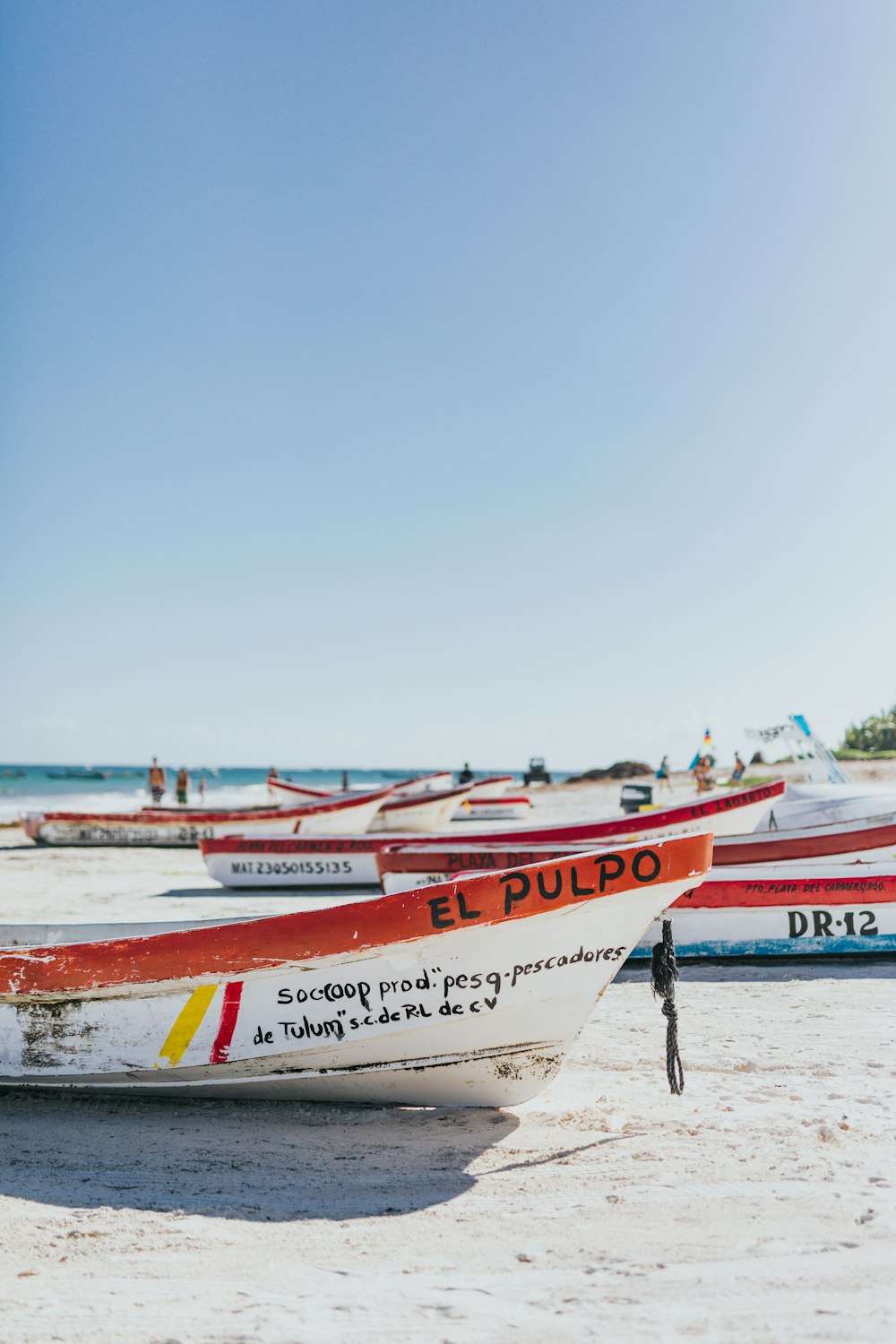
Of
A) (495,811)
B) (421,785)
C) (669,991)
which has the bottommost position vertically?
(495,811)

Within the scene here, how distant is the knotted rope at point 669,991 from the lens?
13.3 feet

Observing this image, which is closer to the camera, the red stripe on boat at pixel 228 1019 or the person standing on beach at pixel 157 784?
the red stripe on boat at pixel 228 1019

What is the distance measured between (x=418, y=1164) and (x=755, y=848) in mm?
6070

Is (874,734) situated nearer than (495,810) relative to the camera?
No

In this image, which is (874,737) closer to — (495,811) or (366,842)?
(495,811)

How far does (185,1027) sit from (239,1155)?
24.1 inches

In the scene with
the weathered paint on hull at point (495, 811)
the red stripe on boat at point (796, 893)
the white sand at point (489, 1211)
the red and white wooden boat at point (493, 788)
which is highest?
the red stripe on boat at point (796, 893)

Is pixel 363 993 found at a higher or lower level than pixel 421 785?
higher

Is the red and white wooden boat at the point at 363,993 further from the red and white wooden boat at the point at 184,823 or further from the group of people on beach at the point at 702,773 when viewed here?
the group of people on beach at the point at 702,773

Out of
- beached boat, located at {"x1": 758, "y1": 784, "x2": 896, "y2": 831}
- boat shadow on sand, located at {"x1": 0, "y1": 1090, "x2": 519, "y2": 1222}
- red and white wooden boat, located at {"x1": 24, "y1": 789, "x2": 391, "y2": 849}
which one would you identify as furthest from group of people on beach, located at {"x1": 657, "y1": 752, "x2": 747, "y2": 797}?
boat shadow on sand, located at {"x1": 0, "y1": 1090, "x2": 519, "y2": 1222}

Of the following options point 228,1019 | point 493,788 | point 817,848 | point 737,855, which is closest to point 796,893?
point 737,855

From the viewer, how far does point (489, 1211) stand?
314cm

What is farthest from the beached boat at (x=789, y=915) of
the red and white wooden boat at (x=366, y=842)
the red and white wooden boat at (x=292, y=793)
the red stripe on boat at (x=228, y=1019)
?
the red and white wooden boat at (x=292, y=793)

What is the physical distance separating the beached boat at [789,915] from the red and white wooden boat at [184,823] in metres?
10.9
